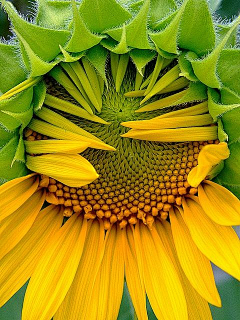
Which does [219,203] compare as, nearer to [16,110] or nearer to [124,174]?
[124,174]

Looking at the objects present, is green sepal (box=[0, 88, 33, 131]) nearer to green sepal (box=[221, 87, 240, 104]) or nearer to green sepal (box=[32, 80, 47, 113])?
green sepal (box=[32, 80, 47, 113])

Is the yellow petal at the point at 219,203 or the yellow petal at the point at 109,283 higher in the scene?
the yellow petal at the point at 219,203

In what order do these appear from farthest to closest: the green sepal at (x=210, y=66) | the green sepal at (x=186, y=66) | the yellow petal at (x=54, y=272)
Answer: the yellow petal at (x=54, y=272) < the green sepal at (x=186, y=66) < the green sepal at (x=210, y=66)

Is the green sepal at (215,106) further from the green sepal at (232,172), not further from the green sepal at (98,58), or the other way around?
the green sepal at (98,58)

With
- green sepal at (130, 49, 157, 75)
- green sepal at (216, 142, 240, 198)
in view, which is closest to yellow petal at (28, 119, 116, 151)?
green sepal at (130, 49, 157, 75)

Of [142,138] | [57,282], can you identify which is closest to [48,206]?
[57,282]

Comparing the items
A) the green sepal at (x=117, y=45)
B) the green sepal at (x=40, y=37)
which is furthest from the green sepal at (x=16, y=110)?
the green sepal at (x=117, y=45)
